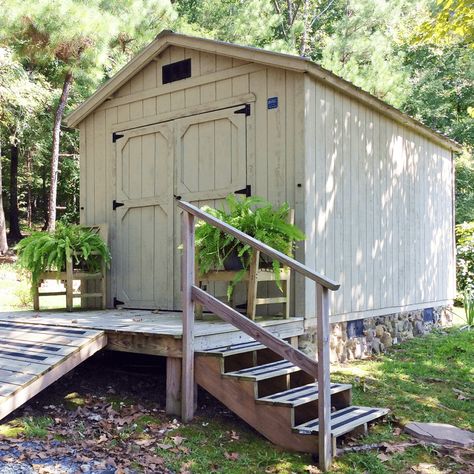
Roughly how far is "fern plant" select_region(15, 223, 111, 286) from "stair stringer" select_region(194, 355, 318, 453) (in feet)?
8.12

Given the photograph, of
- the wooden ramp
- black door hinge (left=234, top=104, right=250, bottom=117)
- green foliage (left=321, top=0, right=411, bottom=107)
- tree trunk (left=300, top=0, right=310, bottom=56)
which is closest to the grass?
the wooden ramp

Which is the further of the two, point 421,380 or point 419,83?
point 419,83

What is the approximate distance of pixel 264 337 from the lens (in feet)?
10.8

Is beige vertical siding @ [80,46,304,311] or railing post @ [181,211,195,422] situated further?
beige vertical siding @ [80,46,304,311]

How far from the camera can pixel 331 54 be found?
15.1 meters

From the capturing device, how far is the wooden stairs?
10.5ft

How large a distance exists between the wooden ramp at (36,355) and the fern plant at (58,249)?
1.08 metres

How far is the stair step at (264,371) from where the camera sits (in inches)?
136

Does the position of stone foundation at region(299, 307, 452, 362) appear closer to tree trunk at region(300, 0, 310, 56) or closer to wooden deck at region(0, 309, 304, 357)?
wooden deck at region(0, 309, 304, 357)

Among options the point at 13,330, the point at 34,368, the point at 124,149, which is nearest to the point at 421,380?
the point at 34,368

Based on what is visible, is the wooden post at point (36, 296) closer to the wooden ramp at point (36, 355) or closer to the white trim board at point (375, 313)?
the wooden ramp at point (36, 355)

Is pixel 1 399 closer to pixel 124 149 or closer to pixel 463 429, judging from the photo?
pixel 463 429

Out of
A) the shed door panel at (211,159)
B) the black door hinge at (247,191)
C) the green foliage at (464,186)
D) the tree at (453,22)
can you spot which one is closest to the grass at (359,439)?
the shed door panel at (211,159)

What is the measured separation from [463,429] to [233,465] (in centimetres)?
166
